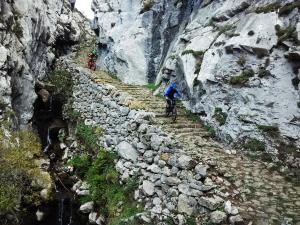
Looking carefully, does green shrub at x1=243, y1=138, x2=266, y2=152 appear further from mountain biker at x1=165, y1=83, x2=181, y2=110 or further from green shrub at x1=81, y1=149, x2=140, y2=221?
green shrub at x1=81, y1=149, x2=140, y2=221

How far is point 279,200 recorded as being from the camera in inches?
466

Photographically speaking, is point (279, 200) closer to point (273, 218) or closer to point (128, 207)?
point (273, 218)

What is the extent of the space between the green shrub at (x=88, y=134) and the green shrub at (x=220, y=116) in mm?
7760

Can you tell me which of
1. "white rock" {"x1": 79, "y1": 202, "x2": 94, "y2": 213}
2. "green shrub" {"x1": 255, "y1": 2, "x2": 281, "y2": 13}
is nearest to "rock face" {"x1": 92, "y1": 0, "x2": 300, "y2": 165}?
"green shrub" {"x1": 255, "y1": 2, "x2": 281, "y2": 13}

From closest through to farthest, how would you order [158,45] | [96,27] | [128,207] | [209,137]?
[128,207] → [209,137] → [158,45] → [96,27]

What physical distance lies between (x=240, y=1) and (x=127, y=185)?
1349 cm

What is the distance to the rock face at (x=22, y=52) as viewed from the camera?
Answer: 23050 mm

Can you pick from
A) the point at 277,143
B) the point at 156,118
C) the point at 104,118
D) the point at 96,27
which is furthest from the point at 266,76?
the point at 96,27

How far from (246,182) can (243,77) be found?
6274 millimetres

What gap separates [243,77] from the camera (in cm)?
1731

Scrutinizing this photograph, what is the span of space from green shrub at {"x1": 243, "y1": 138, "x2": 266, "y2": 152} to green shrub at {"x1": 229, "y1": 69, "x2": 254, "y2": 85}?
3.17 meters

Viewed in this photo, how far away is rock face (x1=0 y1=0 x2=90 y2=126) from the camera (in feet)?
75.6

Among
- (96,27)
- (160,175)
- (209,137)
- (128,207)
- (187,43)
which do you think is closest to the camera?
(160,175)

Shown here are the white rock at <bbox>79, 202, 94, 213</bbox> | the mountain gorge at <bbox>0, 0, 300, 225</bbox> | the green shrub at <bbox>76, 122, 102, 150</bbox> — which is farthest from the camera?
the green shrub at <bbox>76, 122, 102, 150</bbox>
